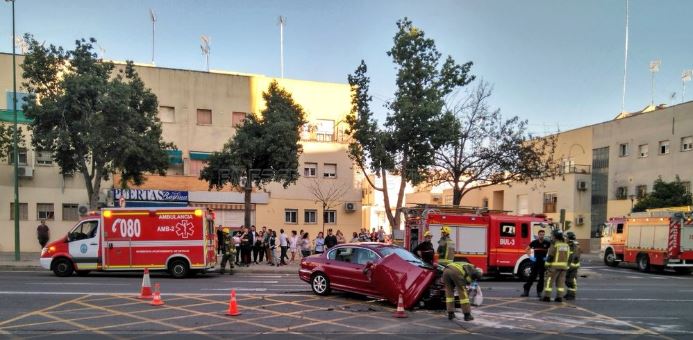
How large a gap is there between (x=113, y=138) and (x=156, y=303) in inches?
498

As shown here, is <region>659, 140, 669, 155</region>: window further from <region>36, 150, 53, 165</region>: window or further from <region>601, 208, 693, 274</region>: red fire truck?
<region>36, 150, 53, 165</region>: window

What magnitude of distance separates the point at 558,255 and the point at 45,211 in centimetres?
2795

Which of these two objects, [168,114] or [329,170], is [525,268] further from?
[168,114]

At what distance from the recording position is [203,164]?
33781 mm

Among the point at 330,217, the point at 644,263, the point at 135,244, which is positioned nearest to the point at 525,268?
the point at 644,263

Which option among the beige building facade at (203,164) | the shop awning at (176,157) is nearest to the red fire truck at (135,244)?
the beige building facade at (203,164)

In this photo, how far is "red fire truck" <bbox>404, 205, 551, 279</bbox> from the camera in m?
19.8

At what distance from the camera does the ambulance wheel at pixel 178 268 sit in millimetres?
18016

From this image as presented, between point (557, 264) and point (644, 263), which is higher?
point (557, 264)

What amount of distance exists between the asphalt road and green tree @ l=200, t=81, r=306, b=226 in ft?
30.9

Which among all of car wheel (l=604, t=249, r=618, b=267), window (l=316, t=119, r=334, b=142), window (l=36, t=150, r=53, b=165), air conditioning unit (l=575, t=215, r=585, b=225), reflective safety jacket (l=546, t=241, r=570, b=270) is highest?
window (l=316, t=119, r=334, b=142)

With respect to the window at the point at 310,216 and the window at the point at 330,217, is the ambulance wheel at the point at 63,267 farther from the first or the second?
the window at the point at 330,217

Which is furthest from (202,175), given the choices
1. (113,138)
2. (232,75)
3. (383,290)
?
(383,290)

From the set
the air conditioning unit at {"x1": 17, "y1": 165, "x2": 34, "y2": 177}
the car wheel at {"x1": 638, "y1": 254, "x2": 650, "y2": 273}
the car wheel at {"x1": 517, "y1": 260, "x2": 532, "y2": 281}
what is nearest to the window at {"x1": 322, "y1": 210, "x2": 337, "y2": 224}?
the air conditioning unit at {"x1": 17, "y1": 165, "x2": 34, "y2": 177}
